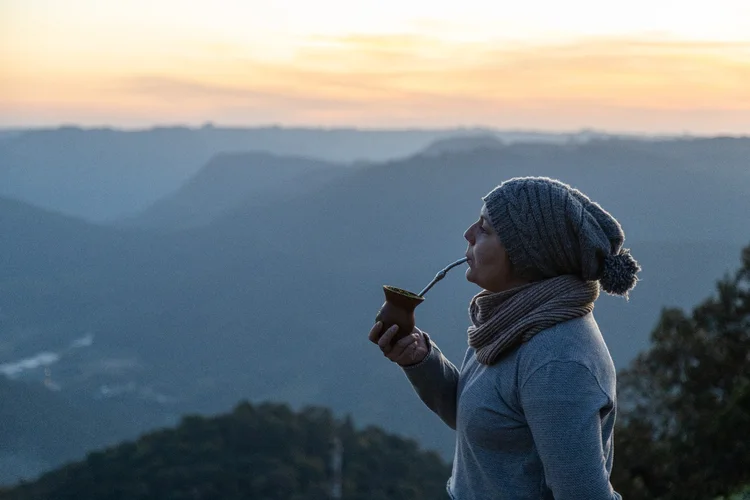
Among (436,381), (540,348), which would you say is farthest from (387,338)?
(540,348)

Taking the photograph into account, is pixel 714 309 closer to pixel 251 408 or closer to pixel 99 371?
pixel 251 408

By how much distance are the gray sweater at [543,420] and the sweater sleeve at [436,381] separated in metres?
0.19

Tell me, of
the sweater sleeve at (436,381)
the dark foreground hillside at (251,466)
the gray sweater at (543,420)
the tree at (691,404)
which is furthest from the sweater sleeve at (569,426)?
the dark foreground hillside at (251,466)

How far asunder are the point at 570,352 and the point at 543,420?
0.14m

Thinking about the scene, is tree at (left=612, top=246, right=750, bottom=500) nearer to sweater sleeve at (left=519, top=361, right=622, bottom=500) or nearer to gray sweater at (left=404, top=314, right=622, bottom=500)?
gray sweater at (left=404, top=314, right=622, bottom=500)

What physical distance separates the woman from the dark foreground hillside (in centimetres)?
2516

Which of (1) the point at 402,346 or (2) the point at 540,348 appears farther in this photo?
(1) the point at 402,346

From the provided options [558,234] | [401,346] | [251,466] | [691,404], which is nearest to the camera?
[558,234]

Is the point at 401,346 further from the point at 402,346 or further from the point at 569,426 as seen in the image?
the point at 569,426

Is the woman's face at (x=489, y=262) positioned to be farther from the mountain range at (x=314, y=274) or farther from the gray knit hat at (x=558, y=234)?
the mountain range at (x=314, y=274)

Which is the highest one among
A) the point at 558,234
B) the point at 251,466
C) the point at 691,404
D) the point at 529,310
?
the point at 251,466

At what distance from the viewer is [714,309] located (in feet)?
30.7

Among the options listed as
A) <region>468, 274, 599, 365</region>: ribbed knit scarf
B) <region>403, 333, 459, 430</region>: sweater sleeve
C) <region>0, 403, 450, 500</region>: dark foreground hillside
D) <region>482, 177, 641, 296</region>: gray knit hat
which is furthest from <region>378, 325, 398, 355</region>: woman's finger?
<region>0, 403, 450, 500</region>: dark foreground hillside

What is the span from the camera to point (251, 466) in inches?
1125
